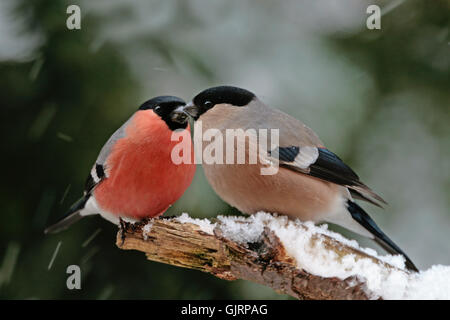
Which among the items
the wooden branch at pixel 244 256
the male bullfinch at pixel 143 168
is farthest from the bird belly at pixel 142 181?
the wooden branch at pixel 244 256

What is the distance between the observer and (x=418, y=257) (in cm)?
217

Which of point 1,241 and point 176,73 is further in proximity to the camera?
point 176,73

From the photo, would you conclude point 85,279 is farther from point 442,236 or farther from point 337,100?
point 442,236

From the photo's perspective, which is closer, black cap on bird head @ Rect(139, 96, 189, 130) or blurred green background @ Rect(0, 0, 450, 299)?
black cap on bird head @ Rect(139, 96, 189, 130)

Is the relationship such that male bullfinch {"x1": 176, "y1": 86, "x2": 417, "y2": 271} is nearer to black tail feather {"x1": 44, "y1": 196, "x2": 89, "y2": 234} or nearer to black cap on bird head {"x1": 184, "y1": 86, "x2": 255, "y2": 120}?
black cap on bird head {"x1": 184, "y1": 86, "x2": 255, "y2": 120}

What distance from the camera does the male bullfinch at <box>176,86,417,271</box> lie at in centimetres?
163

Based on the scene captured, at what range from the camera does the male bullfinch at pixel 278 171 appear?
163 centimetres

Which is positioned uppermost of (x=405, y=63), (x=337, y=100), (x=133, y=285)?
(x=405, y=63)

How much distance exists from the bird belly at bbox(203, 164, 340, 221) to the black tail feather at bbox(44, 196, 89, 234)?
0.51m

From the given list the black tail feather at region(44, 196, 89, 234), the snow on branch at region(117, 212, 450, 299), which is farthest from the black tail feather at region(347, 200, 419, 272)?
the black tail feather at region(44, 196, 89, 234)
